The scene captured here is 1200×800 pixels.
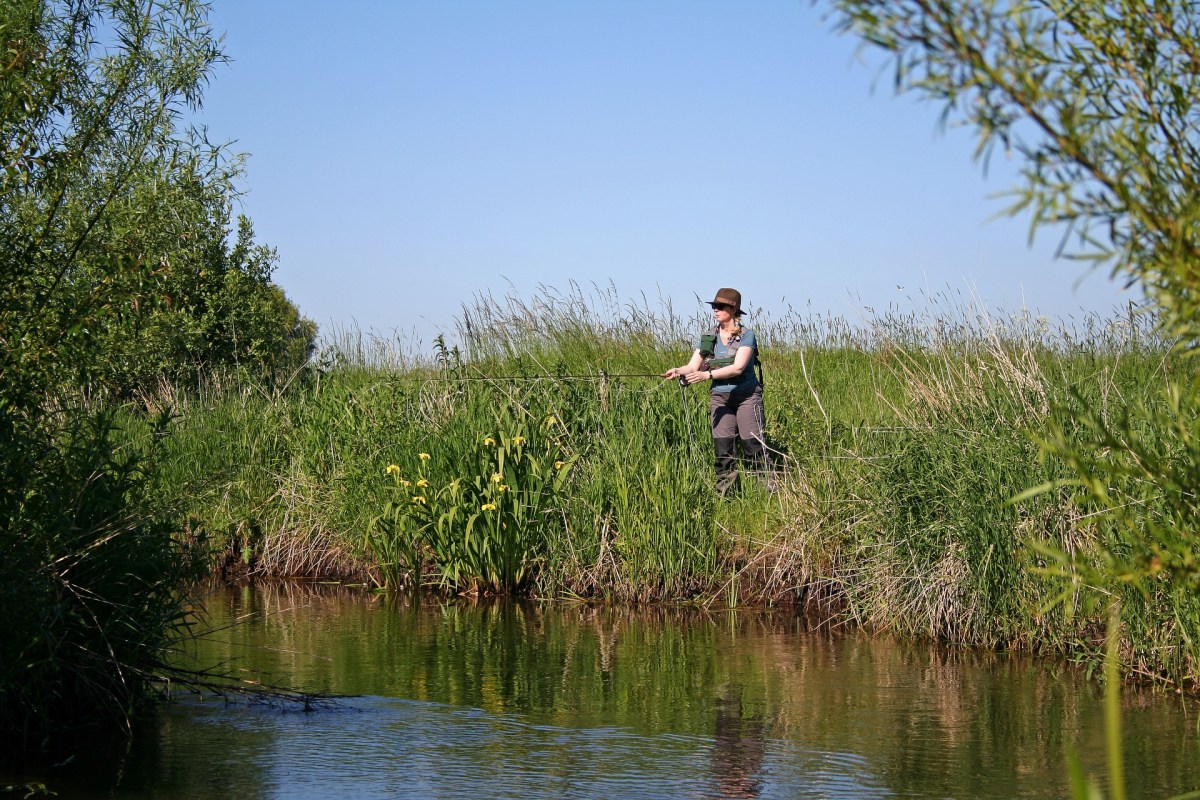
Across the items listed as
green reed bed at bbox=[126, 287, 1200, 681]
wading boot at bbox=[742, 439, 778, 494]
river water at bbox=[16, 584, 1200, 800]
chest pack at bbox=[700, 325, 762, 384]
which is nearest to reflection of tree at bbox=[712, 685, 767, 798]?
river water at bbox=[16, 584, 1200, 800]

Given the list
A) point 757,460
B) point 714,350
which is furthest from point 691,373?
point 757,460

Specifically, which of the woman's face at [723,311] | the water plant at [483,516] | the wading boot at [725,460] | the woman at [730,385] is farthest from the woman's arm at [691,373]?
the water plant at [483,516]

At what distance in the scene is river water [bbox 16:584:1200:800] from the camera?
5.04m

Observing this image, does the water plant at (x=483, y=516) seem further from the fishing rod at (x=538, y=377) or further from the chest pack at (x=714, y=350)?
the chest pack at (x=714, y=350)

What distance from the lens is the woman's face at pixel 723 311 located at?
33.2 ft

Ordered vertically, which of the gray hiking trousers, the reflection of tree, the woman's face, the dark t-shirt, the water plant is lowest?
the reflection of tree

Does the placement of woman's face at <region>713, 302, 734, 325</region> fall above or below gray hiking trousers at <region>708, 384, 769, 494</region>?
above

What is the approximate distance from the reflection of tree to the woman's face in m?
4.18

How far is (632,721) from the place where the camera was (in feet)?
19.7

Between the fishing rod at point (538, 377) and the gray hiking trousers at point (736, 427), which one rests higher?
the fishing rod at point (538, 377)

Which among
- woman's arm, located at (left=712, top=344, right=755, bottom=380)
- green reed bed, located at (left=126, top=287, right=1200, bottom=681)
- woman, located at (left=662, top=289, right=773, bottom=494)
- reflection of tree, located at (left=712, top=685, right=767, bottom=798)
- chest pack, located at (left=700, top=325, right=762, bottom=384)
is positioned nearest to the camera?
reflection of tree, located at (left=712, top=685, right=767, bottom=798)

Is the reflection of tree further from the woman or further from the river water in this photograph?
the woman

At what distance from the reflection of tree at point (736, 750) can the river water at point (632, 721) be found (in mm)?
16

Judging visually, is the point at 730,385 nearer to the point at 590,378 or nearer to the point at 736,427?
the point at 736,427
